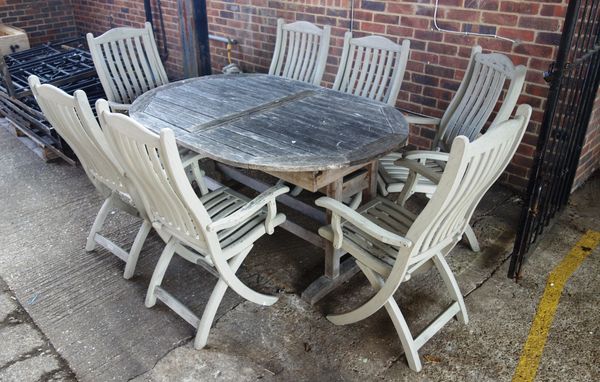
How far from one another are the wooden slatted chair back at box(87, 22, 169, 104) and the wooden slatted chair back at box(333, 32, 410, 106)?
4.49ft

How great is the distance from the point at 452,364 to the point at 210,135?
1512 millimetres

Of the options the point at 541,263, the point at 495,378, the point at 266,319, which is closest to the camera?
the point at 495,378

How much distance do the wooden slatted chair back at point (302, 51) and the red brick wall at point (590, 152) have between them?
5.85 feet

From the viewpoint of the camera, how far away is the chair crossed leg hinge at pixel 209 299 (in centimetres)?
221

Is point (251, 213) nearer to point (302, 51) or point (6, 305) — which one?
point (6, 305)

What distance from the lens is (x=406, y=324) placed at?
222 cm

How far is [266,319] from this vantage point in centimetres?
239

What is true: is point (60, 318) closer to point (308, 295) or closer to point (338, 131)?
point (308, 295)

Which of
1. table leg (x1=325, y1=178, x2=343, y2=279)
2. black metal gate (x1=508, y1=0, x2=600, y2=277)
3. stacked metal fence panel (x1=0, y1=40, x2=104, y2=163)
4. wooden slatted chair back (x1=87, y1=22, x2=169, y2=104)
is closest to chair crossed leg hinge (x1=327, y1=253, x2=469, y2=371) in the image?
table leg (x1=325, y1=178, x2=343, y2=279)

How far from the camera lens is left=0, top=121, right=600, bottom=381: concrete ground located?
2123 mm

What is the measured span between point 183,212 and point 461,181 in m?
1.06

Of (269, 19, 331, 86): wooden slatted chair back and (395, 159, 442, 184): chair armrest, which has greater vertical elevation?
(269, 19, 331, 86): wooden slatted chair back

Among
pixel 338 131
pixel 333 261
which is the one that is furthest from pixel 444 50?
pixel 333 261

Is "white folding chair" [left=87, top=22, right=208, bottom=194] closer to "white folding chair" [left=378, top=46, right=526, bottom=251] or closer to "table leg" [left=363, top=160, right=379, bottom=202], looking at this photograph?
"table leg" [left=363, top=160, right=379, bottom=202]
